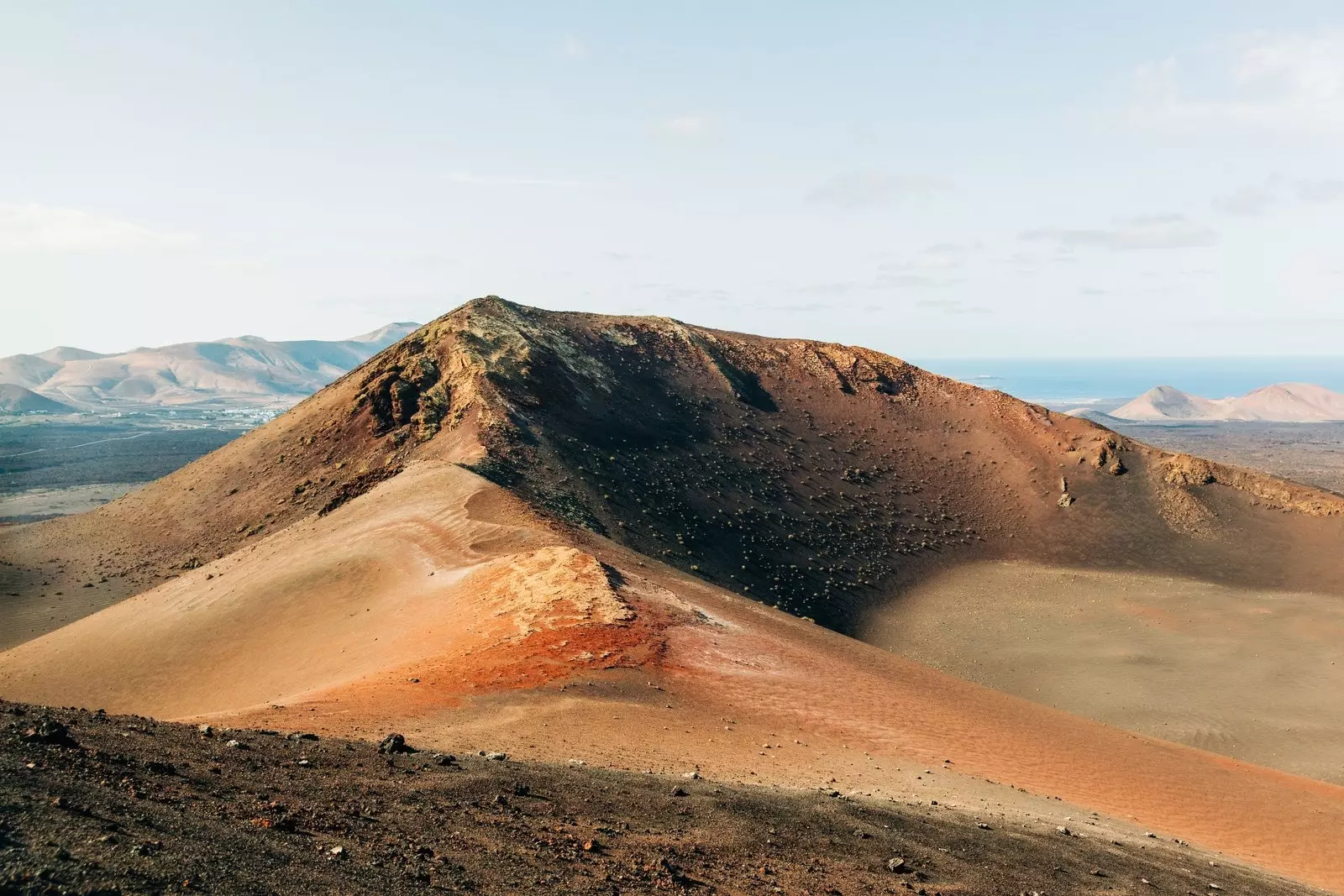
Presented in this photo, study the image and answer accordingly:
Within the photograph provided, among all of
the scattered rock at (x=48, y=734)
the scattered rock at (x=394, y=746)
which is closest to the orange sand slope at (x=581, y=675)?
the scattered rock at (x=394, y=746)

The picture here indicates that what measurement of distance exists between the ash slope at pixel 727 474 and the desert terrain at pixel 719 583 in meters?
0.29

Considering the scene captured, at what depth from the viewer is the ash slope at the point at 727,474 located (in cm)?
4462

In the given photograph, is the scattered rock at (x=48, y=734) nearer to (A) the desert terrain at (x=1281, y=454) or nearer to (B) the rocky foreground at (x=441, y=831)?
(B) the rocky foreground at (x=441, y=831)

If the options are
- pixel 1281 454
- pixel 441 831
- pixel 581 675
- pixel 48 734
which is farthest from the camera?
pixel 1281 454

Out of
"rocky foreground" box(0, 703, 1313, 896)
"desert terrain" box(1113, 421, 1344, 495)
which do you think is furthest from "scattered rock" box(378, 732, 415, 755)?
"desert terrain" box(1113, 421, 1344, 495)

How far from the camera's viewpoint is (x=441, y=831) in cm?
1038

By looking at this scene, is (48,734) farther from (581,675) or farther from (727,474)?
(727,474)

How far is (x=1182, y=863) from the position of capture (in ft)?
50.0

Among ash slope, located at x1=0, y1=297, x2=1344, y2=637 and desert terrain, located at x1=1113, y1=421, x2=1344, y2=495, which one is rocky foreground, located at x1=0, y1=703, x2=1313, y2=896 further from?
desert terrain, located at x1=1113, y1=421, x2=1344, y2=495

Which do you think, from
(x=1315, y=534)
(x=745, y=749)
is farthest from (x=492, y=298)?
(x=1315, y=534)

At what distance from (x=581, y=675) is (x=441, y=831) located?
976cm

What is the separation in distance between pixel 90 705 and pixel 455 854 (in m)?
19.8

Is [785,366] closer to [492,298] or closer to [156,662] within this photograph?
[492,298]

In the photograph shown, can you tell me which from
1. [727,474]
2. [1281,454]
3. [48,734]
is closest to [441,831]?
[48,734]
